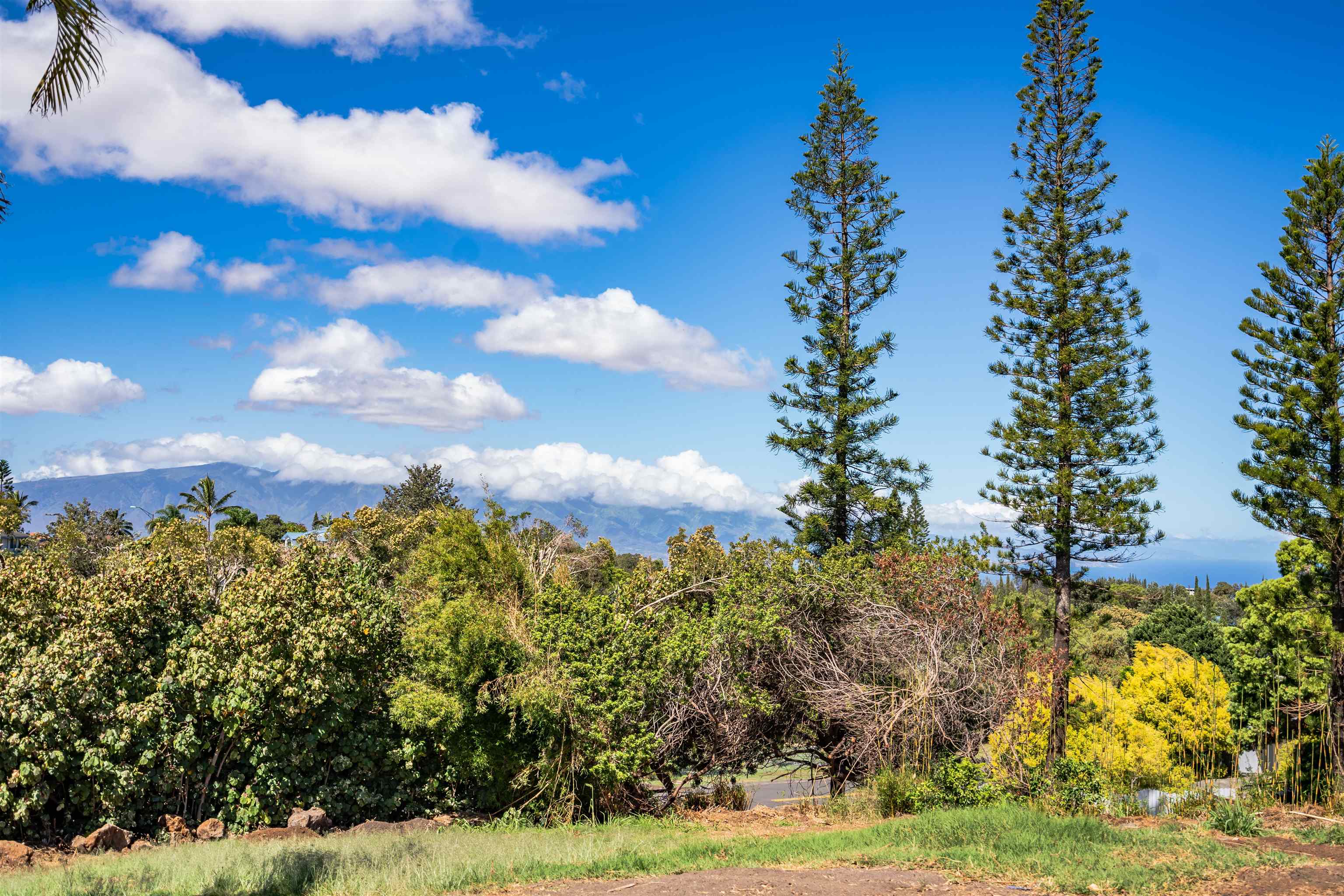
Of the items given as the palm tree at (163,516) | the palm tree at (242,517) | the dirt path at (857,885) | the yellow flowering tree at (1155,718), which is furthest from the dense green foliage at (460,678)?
the palm tree at (242,517)

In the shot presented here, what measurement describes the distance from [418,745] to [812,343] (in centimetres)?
1390

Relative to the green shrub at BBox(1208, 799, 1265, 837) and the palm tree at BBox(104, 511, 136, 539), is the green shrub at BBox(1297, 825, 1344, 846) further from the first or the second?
the palm tree at BBox(104, 511, 136, 539)

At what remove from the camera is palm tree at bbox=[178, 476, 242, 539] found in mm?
53094

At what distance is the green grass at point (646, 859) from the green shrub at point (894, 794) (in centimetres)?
127

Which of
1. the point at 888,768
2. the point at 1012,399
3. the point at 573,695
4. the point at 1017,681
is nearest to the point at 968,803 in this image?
the point at 888,768

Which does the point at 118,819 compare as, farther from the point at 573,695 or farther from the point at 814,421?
the point at 814,421

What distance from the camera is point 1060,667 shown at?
538 inches

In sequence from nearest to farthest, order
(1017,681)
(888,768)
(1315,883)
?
1. (1315,883)
2. (888,768)
3. (1017,681)

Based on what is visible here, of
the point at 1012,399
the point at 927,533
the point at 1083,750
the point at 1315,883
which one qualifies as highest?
the point at 1012,399

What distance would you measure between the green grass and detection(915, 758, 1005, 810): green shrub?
3.25 feet

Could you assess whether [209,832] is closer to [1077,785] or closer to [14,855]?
[14,855]

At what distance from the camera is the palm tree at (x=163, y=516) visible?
37.4 meters

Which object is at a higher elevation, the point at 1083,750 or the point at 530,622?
the point at 530,622

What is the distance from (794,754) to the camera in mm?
13984
